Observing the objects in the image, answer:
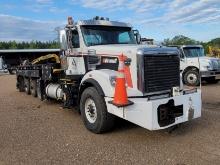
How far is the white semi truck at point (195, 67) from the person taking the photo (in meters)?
17.1

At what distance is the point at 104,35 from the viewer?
9.02 m

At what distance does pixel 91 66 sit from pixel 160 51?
6.61ft

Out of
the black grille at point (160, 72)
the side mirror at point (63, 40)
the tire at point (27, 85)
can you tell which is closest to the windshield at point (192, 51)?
the tire at point (27, 85)

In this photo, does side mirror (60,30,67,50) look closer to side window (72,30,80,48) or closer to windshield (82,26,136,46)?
side window (72,30,80,48)

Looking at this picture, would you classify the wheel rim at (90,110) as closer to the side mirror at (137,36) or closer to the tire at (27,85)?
the side mirror at (137,36)

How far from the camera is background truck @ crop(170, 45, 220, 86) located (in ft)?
56.0

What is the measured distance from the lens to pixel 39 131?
805 cm

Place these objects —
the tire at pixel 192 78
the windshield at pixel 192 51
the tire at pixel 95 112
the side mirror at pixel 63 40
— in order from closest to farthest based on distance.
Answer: the tire at pixel 95 112, the side mirror at pixel 63 40, the tire at pixel 192 78, the windshield at pixel 192 51

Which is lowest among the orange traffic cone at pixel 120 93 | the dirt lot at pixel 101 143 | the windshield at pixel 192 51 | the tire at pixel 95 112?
the dirt lot at pixel 101 143

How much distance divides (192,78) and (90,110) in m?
10.5

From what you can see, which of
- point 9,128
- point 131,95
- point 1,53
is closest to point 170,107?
point 131,95

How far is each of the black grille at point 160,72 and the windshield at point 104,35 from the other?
207 cm

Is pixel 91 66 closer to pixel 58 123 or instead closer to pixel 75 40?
pixel 75 40

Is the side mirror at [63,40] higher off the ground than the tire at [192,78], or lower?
higher
